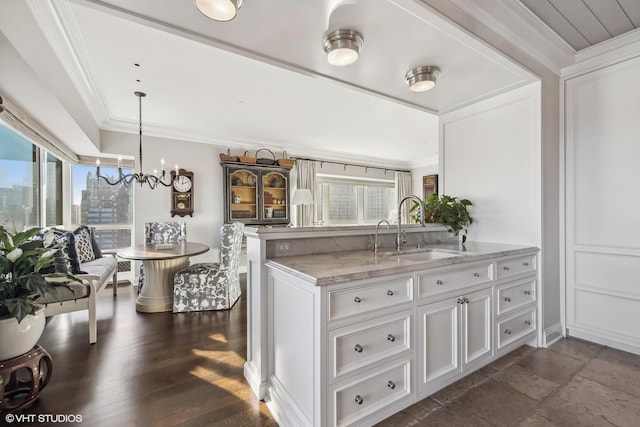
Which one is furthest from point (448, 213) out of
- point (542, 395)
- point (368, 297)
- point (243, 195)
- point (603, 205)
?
point (243, 195)

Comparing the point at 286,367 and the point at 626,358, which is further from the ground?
the point at 286,367

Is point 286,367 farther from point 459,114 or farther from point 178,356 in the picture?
point 459,114

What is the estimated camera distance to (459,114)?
298 centimetres

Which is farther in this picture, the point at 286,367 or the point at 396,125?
the point at 396,125

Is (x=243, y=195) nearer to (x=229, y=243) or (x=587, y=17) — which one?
(x=229, y=243)

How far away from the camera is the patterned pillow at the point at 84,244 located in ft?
11.6

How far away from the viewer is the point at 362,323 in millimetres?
1438

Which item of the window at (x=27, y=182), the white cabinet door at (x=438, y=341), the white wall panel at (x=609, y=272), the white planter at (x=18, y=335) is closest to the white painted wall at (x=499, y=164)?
the white wall panel at (x=609, y=272)

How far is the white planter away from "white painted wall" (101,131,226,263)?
308 cm

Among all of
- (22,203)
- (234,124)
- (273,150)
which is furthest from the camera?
(273,150)

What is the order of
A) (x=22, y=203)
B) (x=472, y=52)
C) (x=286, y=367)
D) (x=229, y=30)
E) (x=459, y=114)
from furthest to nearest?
(x=22, y=203)
(x=459, y=114)
(x=472, y=52)
(x=229, y=30)
(x=286, y=367)

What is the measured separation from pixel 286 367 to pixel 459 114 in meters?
2.91

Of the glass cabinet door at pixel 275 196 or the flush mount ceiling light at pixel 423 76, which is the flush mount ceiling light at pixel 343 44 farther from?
the glass cabinet door at pixel 275 196

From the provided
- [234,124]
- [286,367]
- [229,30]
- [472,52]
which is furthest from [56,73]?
[472,52]
